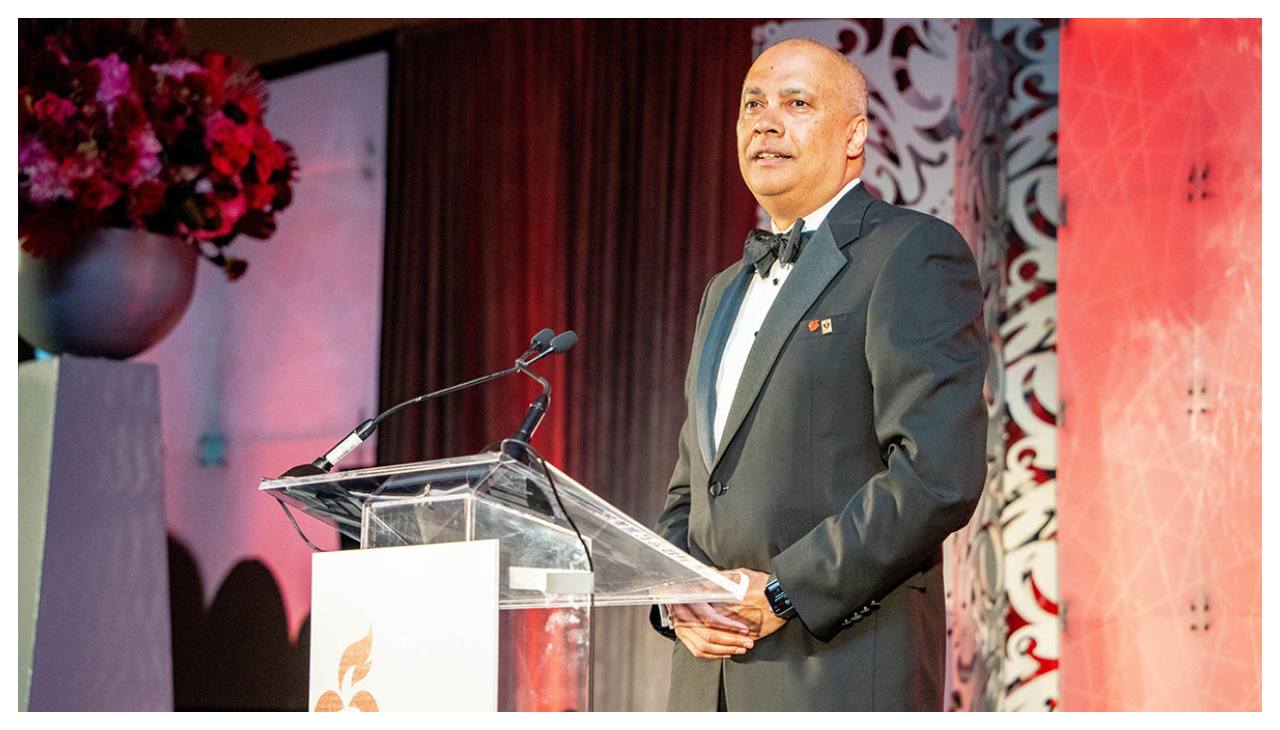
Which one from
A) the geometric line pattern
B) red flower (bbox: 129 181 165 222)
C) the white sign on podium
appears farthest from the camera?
red flower (bbox: 129 181 165 222)

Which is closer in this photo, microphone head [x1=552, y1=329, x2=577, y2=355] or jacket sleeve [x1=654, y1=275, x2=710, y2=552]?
microphone head [x1=552, y1=329, x2=577, y2=355]

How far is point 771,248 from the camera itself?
2.02 metres

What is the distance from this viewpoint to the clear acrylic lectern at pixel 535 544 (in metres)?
1.49

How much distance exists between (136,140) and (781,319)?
5.93 feet

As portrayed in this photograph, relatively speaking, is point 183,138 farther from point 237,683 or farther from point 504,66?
point 237,683

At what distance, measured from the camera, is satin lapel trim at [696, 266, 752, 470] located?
1.95 meters

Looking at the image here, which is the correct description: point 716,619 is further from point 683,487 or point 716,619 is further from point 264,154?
point 264,154

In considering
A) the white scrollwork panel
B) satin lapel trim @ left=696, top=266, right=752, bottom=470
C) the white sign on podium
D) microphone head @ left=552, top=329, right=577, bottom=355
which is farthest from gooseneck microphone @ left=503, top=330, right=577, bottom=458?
the white scrollwork panel

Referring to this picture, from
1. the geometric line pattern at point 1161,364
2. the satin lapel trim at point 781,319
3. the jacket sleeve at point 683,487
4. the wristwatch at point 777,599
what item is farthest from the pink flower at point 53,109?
the geometric line pattern at point 1161,364

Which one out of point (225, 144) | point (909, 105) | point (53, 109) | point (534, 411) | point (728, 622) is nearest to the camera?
point (534, 411)

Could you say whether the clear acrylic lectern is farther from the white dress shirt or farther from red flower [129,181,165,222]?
red flower [129,181,165,222]

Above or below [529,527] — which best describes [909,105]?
above

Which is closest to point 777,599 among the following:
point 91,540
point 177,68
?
point 91,540
